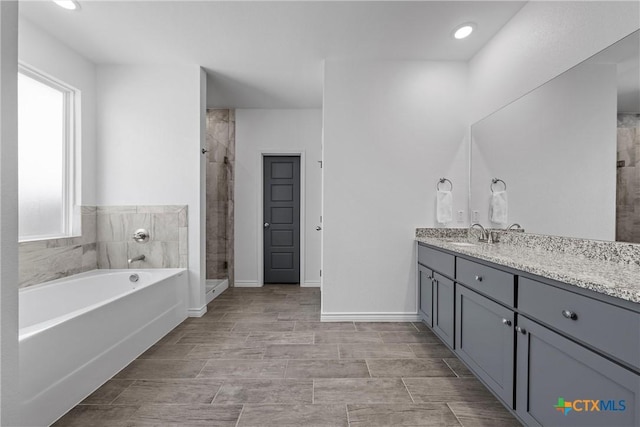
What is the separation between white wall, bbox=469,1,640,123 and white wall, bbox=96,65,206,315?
9.05 ft

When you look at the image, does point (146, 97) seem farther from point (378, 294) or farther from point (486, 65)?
point (486, 65)

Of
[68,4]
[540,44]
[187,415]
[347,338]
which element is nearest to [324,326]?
[347,338]

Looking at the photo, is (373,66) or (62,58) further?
(373,66)

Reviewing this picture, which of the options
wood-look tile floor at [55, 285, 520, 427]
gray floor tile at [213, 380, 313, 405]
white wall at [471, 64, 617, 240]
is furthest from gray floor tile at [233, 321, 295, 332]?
white wall at [471, 64, 617, 240]

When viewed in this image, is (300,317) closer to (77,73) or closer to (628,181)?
(628,181)

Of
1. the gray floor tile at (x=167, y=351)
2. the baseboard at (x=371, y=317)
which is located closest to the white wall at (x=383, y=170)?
the baseboard at (x=371, y=317)

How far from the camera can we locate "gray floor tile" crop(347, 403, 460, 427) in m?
1.54

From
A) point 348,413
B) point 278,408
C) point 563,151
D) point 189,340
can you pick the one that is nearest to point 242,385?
point 278,408

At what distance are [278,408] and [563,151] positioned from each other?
2.27 meters

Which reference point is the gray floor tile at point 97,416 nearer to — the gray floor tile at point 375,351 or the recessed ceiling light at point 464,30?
the gray floor tile at point 375,351

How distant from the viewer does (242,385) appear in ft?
6.16

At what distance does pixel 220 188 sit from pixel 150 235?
1.53 m

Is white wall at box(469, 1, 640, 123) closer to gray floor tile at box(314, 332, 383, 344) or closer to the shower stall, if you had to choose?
gray floor tile at box(314, 332, 383, 344)

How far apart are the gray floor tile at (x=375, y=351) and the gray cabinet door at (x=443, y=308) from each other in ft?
0.95
